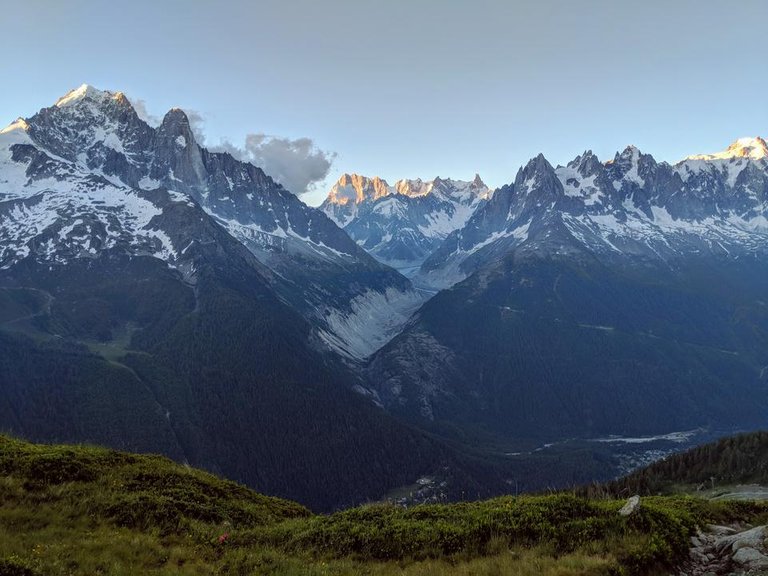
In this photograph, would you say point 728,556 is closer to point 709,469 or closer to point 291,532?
point 291,532

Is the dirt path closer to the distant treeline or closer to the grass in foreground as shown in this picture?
the grass in foreground

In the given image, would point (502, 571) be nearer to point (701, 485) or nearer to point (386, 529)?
point (386, 529)

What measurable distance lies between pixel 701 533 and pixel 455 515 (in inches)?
445

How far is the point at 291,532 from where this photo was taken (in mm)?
27156

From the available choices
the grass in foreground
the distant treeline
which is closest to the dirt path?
the grass in foreground

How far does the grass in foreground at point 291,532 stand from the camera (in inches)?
848

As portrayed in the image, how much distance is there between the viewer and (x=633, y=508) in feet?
80.8

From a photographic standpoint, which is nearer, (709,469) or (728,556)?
(728,556)

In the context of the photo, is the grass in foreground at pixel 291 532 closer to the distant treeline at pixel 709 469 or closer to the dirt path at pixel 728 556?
the dirt path at pixel 728 556

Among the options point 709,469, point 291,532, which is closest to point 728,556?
point 291,532

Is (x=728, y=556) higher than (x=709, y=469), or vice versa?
(x=728, y=556)

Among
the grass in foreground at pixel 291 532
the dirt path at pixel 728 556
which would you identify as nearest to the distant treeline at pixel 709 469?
the dirt path at pixel 728 556

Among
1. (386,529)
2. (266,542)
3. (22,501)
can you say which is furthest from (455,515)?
(22,501)

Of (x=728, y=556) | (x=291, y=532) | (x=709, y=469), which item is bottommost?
(x=709, y=469)
